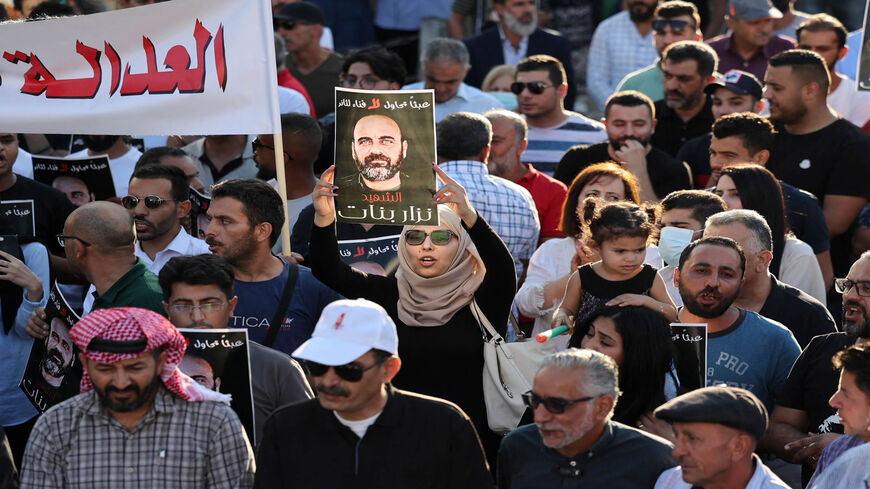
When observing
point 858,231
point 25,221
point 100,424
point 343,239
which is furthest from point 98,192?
point 858,231

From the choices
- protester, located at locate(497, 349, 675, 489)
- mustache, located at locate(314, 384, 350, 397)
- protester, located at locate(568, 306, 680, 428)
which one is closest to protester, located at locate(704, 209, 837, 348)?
protester, located at locate(568, 306, 680, 428)

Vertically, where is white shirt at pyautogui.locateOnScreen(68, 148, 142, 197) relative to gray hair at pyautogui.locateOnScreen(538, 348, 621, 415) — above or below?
above

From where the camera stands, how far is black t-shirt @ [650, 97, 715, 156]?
10.2m

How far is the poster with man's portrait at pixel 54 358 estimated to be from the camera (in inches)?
250

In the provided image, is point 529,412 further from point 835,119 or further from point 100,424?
point 835,119

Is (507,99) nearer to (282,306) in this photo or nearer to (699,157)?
(699,157)

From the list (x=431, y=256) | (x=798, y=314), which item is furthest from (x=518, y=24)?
(x=431, y=256)

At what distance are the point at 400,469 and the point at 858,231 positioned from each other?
4936mm

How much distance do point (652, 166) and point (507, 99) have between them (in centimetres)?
271

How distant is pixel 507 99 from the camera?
38.0 ft

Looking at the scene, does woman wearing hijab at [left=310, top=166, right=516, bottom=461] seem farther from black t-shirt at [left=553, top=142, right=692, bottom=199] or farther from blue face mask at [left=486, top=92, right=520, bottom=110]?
blue face mask at [left=486, top=92, right=520, bottom=110]

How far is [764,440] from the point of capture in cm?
600

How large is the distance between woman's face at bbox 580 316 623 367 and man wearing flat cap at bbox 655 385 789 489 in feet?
2.89

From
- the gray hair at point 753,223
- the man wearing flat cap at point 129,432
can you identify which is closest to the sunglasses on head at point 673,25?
the gray hair at point 753,223
